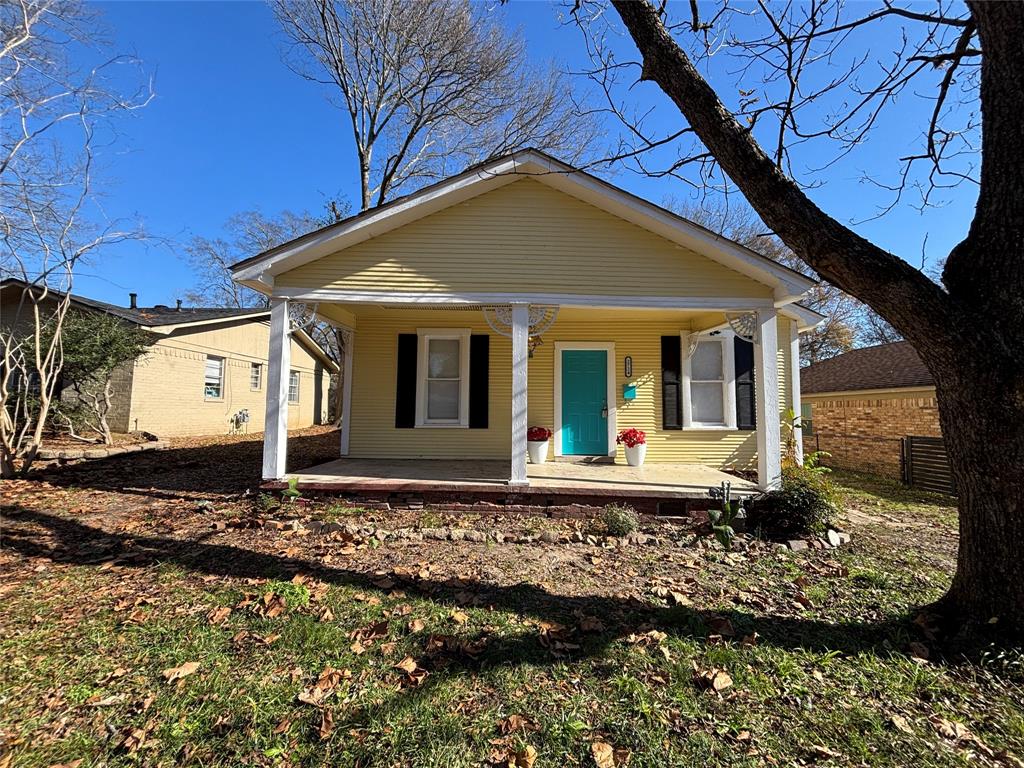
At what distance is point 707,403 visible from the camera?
8727 mm

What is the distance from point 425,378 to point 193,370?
36.2ft

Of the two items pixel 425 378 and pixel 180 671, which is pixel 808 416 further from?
pixel 180 671

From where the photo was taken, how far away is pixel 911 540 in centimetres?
533

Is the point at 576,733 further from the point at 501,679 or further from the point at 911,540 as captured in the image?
the point at 911,540

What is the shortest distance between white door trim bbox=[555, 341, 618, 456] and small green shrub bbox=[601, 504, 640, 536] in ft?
10.6

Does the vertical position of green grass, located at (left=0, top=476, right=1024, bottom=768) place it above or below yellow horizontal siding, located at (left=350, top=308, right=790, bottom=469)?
below

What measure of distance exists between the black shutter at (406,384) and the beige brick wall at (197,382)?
32.2ft

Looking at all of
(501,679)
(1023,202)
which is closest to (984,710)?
(501,679)

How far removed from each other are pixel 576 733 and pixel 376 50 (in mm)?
18850

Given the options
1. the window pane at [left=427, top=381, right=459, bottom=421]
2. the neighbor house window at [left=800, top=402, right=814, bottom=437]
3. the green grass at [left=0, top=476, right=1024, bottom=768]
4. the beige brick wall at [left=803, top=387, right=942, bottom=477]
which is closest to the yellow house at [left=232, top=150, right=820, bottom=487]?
the window pane at [left=427, top=381, right=459, bottom=421]

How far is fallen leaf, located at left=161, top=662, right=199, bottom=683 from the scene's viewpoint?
2510mm

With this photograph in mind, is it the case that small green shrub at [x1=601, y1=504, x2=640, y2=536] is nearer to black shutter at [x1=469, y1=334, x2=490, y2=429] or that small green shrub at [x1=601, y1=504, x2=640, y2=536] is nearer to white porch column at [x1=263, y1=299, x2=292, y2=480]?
black shutter at [x1=469, y1=334, x2=490, y2=429]

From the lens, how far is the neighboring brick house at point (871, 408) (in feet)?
35.1

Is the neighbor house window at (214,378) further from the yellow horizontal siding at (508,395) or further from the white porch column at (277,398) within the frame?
the white porch column at (277,398)
